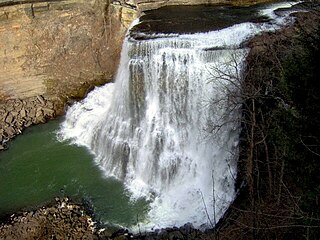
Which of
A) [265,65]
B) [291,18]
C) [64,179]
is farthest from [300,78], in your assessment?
[64,179]

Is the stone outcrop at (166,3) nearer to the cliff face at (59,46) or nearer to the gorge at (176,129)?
the cliff face at (59,46)

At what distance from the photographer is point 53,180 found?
15.6 m

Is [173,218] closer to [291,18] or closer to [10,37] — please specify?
[291,18]

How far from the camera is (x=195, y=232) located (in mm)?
13070

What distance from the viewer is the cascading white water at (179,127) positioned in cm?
1434

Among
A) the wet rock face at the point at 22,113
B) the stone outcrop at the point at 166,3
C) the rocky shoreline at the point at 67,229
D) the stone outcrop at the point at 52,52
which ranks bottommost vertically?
the rocky shoreline at the point at 67,229

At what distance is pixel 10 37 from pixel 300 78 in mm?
12048

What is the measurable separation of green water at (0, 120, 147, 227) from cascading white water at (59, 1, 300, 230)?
1.51ft

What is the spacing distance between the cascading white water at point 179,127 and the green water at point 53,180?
46 cm

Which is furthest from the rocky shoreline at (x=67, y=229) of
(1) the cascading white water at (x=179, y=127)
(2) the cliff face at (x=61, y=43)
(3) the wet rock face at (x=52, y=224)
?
(2) the cliff face at (x=61, y=43)

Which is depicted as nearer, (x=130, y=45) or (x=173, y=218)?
(x=173, y=218)

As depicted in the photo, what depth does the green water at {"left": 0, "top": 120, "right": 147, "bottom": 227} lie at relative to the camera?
1447 cm

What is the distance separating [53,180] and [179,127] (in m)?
4.15

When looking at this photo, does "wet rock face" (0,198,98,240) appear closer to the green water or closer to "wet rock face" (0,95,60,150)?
the green water
